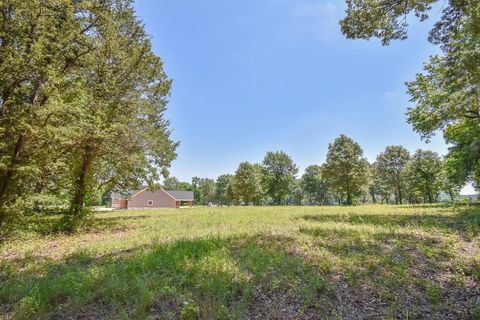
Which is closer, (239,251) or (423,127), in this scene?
(239,251)

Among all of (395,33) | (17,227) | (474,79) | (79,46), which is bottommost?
(17,227)

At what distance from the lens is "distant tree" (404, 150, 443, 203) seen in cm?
4350

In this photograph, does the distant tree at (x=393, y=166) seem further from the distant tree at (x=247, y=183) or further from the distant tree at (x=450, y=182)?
the distant tree at (x=247, y=183)

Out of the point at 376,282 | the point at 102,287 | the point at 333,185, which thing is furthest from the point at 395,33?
the point at 333,185

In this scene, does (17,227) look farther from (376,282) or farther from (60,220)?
(376,282)

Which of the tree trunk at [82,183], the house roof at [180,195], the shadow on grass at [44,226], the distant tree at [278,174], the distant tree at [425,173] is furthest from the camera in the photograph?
the house roof at [180,195]

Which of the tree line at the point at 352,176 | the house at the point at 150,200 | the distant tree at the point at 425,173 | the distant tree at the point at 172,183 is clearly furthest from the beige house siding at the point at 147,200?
the distant tree at the point at 172,183

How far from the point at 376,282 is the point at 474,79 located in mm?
6914

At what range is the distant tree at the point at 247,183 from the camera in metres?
57.3

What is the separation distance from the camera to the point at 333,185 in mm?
43594

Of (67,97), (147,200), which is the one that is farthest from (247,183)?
(67,97)

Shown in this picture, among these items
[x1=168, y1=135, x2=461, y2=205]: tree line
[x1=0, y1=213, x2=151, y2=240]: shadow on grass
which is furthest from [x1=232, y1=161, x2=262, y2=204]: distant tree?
[x1=0, y1=213, x2=151, y2=240]: shadow on grass

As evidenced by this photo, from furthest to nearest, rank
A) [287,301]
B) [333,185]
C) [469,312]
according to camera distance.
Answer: [333,185] → [287,301] → [469,312]

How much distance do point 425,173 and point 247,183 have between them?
3266 centimetres
